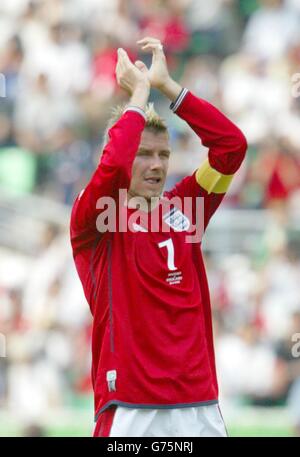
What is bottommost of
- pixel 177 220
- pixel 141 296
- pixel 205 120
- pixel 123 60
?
pixel 141 296

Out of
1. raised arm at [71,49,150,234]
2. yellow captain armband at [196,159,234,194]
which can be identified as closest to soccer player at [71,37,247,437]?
raised arm at [71,49,150,234]

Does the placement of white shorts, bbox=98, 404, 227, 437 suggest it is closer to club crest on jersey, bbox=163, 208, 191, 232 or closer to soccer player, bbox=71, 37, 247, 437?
soccer player, bbox=71, 37, 247, 437

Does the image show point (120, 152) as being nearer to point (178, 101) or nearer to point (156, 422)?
point (178, 101)

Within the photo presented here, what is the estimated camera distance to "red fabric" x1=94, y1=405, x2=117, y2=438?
150 inches

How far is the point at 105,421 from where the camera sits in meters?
3.83

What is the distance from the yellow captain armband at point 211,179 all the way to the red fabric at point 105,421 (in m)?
0.96

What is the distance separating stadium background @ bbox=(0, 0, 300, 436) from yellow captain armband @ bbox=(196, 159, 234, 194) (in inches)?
170

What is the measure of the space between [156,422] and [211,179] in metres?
0.99

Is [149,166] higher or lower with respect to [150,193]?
higher

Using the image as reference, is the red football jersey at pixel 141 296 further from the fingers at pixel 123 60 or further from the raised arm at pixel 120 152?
the fingers at pixel 123 60

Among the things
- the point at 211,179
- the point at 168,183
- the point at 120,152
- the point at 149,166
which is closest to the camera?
the point at 120,152

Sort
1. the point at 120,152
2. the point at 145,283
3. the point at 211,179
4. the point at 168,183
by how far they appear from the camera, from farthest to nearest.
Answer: the point at 168,183
the point at 211,179
the point at 145,283
the point at 120,152

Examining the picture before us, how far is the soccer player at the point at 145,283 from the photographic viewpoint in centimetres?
378

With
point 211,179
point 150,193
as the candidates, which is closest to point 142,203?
→ point 150,193
